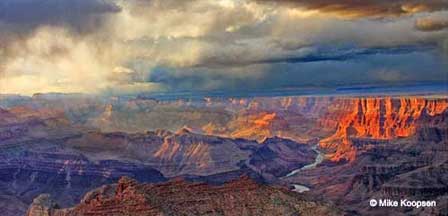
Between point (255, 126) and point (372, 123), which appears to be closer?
point (255, 126)

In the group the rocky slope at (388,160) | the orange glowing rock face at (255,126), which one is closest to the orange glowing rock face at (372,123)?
the rocky slope at (388,160)

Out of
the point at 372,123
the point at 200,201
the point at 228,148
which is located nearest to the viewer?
the point at 200,201

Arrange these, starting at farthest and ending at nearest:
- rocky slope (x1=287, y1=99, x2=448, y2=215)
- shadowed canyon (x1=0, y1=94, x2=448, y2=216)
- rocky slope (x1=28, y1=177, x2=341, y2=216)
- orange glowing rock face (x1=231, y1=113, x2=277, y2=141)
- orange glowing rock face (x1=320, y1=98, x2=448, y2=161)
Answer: orange glowing rock face (x1=320, y1=98, x2=448, y2=161)
orange glowing rock face (x1=231, y1=113, x2=277, y2=141)
shadowed canyon (x1=0, y1=94, x2=448, y2=216)
rocky slope (x1=287, y1=99, x2=448, y2=215)
rocky slope (x1=28, y1=177, x2=341, y2=216)

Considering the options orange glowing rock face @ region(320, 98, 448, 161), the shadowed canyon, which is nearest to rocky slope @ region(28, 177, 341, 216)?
the shadowed canyon

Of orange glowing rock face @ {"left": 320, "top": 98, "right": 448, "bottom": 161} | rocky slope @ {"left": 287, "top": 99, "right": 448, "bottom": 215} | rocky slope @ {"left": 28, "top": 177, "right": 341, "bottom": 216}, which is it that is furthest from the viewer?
orange glowing rock face @ {"left": 320, "top": 98, "right": 448, "bottom": 161}

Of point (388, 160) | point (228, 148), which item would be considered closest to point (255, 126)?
point (228, 148)

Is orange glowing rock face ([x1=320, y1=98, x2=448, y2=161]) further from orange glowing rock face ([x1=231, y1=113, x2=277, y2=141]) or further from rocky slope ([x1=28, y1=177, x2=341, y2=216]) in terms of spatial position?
rocky slope ([x1=28, y1=177, x2=341, y2=216])

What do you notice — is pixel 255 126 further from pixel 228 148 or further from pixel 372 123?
pixel 372 123

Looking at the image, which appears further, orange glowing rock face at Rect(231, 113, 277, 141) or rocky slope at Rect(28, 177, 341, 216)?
orange glowing rock face at Rect(231, 113, 277, 141)
